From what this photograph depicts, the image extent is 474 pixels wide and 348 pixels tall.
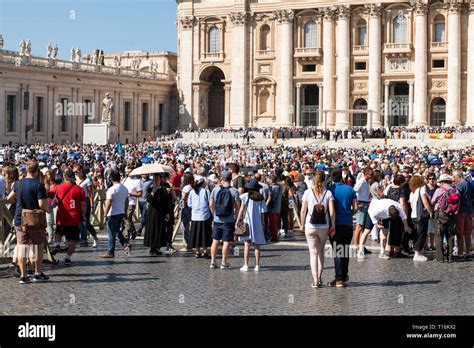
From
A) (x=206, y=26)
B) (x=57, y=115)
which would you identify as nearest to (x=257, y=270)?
(x=57, y=115)

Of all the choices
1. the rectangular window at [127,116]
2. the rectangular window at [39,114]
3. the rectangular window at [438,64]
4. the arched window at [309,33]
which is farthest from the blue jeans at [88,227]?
the arched window at [309,33]

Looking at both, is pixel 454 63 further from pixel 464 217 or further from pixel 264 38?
pixel 464 217

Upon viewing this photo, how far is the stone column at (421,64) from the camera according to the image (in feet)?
212

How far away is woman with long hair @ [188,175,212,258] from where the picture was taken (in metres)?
16.5

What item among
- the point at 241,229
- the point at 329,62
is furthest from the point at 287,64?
the point at 241,229

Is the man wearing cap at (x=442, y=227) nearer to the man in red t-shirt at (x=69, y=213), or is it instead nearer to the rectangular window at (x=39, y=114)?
the man in red t-shirt at (x=69, y=213)

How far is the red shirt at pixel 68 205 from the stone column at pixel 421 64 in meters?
51.8

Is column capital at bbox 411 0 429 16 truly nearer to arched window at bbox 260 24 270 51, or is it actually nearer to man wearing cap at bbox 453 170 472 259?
arched window at bbox 260 24 270 51

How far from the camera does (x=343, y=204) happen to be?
531 inches

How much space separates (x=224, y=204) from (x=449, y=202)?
430 centimetres

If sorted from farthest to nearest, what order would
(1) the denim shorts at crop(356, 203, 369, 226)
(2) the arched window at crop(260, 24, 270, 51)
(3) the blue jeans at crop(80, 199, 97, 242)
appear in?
A: (2) the arched window at crop(260, 24, 270, 51) < (3) the blue jeans at crop(80, 199, 97, 242) < (1) the denim shorts at crop(356, 203, 369, 226)

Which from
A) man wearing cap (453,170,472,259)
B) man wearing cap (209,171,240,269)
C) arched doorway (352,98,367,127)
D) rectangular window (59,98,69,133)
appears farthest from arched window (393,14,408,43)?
man wearing cap (209,171,240,269)

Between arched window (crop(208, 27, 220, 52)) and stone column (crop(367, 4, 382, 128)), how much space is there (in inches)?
538

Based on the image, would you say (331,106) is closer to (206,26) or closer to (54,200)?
(206,26)
